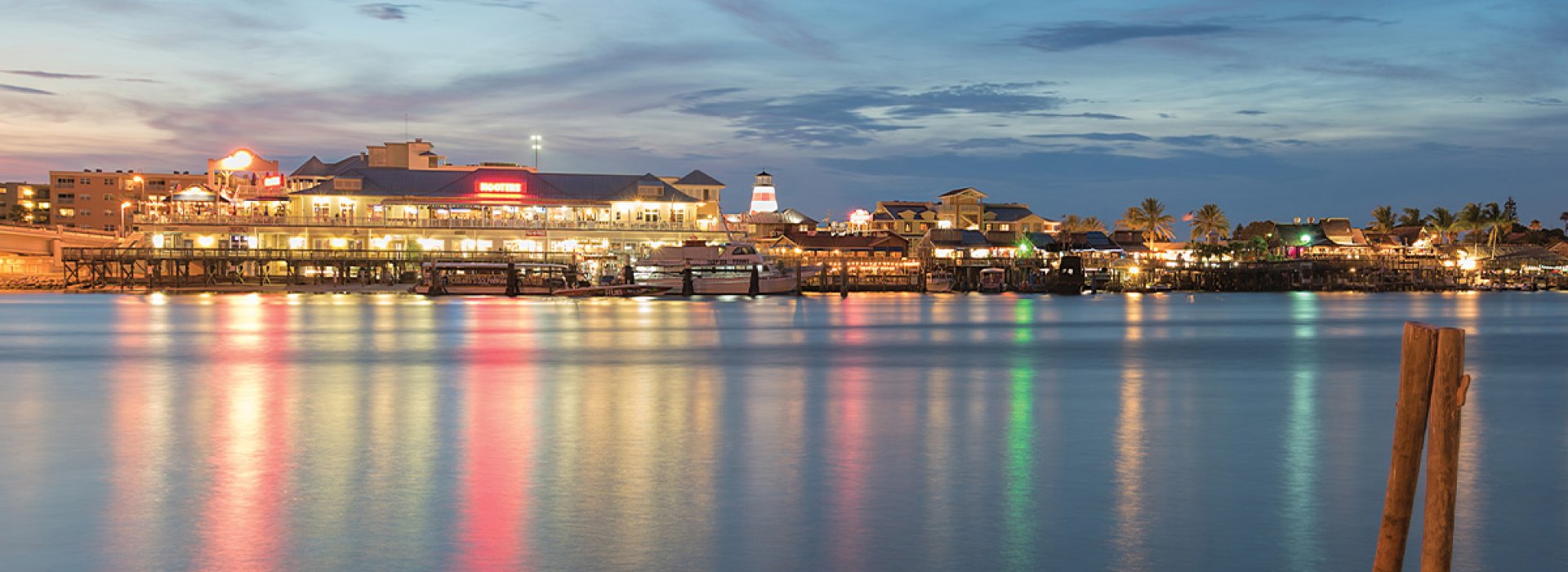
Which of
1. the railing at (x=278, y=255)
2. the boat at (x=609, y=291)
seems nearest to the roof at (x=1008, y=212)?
the railing at (x=278, y=255)

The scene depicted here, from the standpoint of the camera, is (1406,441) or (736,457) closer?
(1406,441)

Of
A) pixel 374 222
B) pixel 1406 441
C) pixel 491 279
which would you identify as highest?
pixel 374 222

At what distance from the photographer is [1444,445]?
32.3 feet

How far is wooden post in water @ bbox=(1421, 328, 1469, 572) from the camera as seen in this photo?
975 cm

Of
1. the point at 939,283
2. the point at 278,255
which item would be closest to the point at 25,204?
the point at 278,255

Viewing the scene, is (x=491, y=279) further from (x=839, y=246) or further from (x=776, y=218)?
(x=776, y=218)

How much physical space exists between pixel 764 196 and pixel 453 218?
61264 mm

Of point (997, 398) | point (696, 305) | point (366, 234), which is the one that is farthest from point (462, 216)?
point (997, 398)

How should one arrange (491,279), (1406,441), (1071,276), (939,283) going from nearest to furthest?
(1406,441)
(491,279)
(1071,276)
(939,283)

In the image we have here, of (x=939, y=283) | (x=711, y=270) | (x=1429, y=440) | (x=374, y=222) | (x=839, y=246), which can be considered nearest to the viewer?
(x=1429, y=440)

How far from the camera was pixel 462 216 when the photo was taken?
117 m

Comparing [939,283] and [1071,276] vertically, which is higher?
[1071,276]

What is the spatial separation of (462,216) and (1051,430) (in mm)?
100136

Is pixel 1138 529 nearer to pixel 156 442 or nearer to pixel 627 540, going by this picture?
pixel 627 540
